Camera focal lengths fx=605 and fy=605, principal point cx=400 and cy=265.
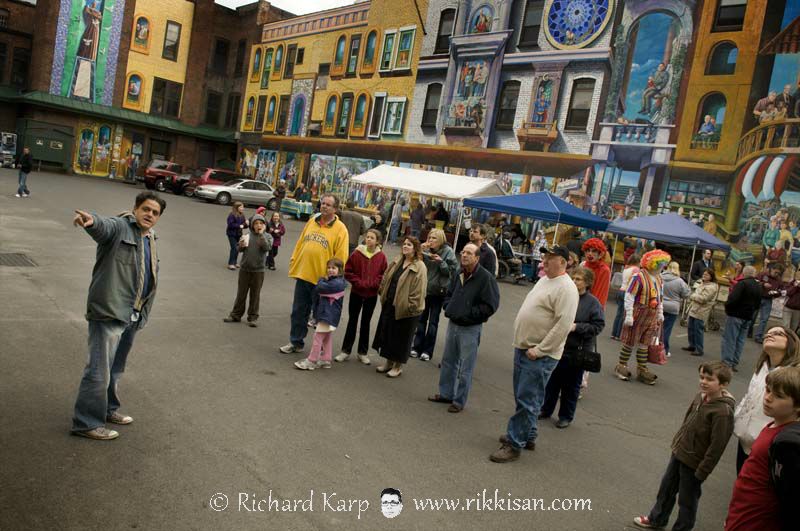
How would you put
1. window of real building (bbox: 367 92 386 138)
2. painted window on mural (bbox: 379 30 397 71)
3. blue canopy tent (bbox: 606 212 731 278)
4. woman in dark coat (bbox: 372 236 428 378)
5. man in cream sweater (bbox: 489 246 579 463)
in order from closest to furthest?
man in cream sweater (bbox: 489 246 579 463) < woman in dark coat (bbox: 372 236 428 378) < blue canopy tent (bbox: 606 212 731 278) < painted window on mural (bbox: 379 30 397 71) < window of real building (bbox: 367 92 386 138)

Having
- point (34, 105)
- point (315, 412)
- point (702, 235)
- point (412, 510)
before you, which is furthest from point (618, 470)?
point (34, 105)

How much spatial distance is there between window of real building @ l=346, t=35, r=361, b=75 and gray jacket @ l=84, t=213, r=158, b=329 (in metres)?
29.2

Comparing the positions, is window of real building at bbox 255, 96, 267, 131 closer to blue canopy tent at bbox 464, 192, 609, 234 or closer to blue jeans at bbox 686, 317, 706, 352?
blue canopy tent at bbox 464, 192, 609, 234

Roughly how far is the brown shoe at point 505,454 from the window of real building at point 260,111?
3632 cm

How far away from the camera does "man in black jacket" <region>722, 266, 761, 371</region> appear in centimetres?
977

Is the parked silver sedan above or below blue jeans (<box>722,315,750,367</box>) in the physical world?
above

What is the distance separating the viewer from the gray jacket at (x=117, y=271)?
169 inches

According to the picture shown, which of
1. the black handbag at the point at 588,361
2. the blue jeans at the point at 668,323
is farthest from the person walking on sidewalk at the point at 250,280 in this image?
the blue jeans at the point at 668,323

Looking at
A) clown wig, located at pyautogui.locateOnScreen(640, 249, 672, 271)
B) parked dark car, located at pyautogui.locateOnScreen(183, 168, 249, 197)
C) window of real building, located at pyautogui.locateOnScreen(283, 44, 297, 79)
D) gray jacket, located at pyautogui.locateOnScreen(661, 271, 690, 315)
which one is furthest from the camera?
window of real building, located at pyautogui.locateOnScreen(283, 44, 297, 79)

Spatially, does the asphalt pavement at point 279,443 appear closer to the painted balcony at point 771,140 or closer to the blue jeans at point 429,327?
the blue jeans at point 429,327

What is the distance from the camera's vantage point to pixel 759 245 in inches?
678

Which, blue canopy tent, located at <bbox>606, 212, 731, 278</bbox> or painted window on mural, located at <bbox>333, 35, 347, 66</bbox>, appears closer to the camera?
blue canopy tent, located at <bbox>606, 212, 731, 278</bbox>

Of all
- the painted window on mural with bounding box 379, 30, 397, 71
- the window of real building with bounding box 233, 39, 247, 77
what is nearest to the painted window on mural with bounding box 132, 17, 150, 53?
the window of real building with bounding box 233, 39, 247, 77

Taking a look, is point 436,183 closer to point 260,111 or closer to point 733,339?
point 733,339
